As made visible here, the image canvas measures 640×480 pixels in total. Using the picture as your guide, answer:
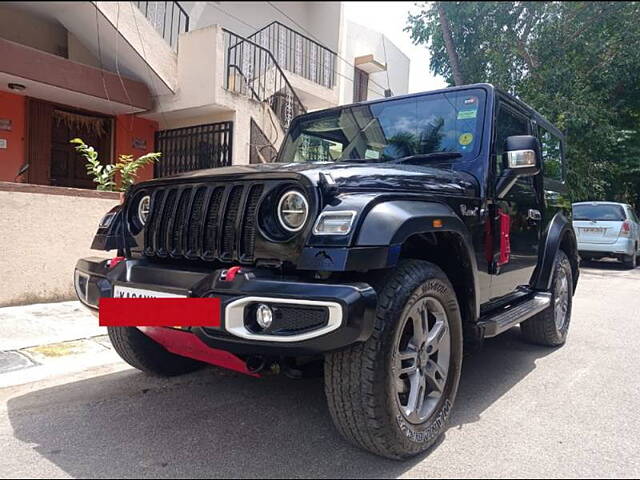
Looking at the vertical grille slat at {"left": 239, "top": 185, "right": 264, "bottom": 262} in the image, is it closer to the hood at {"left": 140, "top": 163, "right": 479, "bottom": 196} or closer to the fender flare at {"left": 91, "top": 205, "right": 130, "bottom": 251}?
the hood at {"left": 140, "top": 163, "right": 479, "bottom": 196}

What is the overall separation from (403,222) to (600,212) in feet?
38.1

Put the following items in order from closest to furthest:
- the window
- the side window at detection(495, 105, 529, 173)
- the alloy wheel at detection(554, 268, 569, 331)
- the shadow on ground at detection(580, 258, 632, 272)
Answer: the side window at detection(495, 105, 529, 173)
the alloy wheel at detection(554, 268, 569, 331)
the shadow on ground at detection(580, 258, 632, 272)
the window

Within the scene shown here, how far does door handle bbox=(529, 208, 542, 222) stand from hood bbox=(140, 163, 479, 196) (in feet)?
Answer: 3.92

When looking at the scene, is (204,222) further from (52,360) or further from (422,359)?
(52,360)

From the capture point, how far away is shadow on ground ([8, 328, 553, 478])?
Result: 90.7 inches

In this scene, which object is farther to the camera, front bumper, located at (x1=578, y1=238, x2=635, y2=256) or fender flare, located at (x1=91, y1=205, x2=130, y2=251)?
front bumper, located at (x1=578, y1=238, x2=635, y2=256)

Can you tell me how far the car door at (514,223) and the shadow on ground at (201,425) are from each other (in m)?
0.76

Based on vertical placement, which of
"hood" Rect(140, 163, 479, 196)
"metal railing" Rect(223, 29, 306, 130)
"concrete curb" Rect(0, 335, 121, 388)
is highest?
"metal railing" Rect(223, 29, 306, 130)

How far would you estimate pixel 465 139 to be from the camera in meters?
3.33

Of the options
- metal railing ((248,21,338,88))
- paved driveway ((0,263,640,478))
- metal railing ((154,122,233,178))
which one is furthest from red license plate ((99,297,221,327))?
metal railing ((248,21,338,88))

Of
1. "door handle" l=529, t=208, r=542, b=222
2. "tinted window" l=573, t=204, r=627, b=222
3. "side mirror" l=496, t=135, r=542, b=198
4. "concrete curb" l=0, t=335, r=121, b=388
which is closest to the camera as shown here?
"side mirror" l=496, t=135, r=542, b=198

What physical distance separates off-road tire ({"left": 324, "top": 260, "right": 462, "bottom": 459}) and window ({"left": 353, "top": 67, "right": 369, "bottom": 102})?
40.2 ft

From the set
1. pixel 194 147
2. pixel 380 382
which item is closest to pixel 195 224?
pixel 380 382

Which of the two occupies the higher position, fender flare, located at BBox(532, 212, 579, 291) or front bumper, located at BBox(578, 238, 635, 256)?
fender flare, located at BBox(532, 212, 579, 291)
